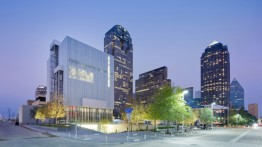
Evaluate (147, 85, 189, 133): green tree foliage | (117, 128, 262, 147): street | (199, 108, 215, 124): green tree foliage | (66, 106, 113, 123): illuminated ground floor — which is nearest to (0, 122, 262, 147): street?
(117, 128, 262, 147): street

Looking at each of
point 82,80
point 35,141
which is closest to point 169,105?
point 35,141

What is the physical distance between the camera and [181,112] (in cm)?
5047

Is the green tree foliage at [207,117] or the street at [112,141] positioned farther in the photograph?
the green tree foliage at [207,117]

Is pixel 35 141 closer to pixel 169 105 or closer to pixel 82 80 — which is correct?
pixel 169 105

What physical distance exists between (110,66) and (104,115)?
18538mm

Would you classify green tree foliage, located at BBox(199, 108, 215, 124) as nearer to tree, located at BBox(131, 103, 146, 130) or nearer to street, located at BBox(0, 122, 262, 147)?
tree, located at BBox(131, 103, 146, 130)

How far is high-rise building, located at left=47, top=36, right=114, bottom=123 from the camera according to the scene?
76062mm

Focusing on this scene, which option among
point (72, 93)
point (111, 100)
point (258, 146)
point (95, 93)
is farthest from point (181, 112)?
point (111, 100)

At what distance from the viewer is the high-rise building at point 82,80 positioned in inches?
2995

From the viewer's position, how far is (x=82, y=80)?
80.9m

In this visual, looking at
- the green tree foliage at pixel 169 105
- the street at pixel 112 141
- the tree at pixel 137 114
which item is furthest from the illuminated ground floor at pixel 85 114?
the street at pixel 112 141

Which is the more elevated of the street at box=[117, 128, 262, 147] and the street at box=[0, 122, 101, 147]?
the street at box=[0, 122, 101, 147]

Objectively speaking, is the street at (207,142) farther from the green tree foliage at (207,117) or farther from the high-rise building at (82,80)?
the green tree foliage at (207,117)

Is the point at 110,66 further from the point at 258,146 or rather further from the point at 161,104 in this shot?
the point at 258,146
